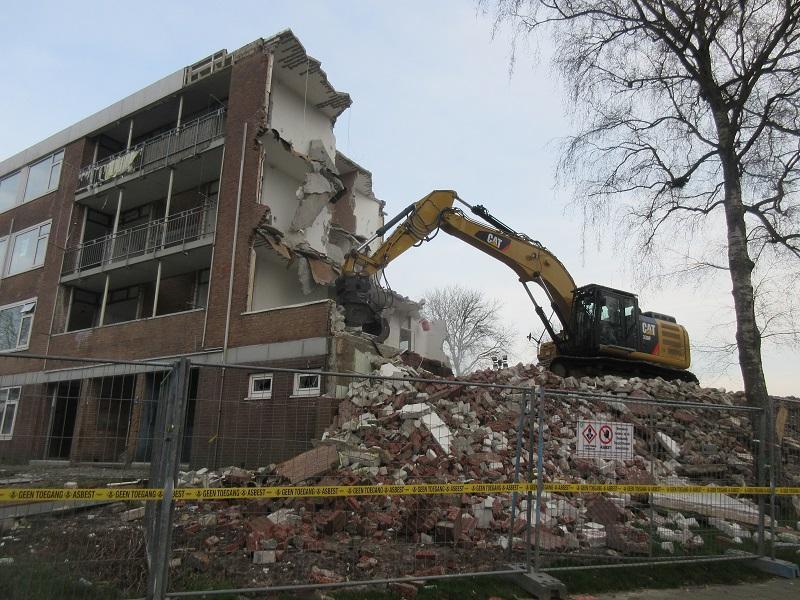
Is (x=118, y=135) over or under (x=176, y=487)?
over

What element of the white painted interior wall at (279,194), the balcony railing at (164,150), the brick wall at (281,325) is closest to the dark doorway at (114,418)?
the brick wall at (281,325)

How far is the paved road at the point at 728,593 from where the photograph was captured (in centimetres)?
565

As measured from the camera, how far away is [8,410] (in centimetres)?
487

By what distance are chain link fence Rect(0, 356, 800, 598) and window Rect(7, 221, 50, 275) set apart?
763 inches

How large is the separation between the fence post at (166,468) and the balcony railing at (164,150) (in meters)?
15.8

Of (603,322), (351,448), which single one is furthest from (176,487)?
(603,322)

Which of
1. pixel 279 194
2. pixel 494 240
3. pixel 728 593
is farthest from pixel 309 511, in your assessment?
pixel 279 194

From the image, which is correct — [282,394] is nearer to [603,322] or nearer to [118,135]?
[603,322]

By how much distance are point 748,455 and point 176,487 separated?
7.65 m

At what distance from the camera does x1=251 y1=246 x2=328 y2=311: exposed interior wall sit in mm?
17328

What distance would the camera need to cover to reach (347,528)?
5.87m

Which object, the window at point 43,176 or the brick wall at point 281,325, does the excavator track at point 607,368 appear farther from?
the window at point 43,176

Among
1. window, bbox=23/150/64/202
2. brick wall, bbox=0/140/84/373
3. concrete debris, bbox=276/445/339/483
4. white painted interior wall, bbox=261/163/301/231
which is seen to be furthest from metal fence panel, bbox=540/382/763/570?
window, bbox=23/150/64/202

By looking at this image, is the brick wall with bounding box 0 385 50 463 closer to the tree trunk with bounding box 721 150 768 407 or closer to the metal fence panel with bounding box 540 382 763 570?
the metal fence panel with bounding box 540 382 763 570
